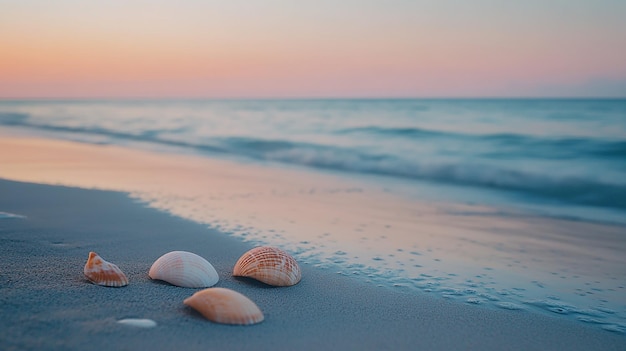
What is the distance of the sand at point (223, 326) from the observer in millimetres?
2086

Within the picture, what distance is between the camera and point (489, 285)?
10.9 ft

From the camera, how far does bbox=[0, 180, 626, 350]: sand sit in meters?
2.09

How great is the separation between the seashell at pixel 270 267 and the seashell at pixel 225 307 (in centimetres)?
56

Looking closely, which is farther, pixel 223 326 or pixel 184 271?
pixel 184 271

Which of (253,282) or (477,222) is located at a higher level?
(477,222)

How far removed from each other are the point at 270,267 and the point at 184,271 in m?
0.46

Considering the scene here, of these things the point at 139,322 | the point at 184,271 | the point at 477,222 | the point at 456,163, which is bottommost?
the point at 139,322

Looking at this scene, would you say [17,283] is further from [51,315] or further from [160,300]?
[160,300]

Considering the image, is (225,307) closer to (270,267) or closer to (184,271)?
(184,271)

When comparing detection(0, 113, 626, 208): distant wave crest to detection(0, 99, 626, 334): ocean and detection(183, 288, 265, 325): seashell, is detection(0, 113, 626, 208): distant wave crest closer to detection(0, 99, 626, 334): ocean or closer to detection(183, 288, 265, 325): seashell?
detection(0, 99, 626, 334): ocean

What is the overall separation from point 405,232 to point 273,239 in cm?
120

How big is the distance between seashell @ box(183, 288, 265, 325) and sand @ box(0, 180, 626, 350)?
0.03 m

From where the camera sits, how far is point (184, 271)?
2729mm

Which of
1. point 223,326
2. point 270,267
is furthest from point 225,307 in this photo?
point 270,267
